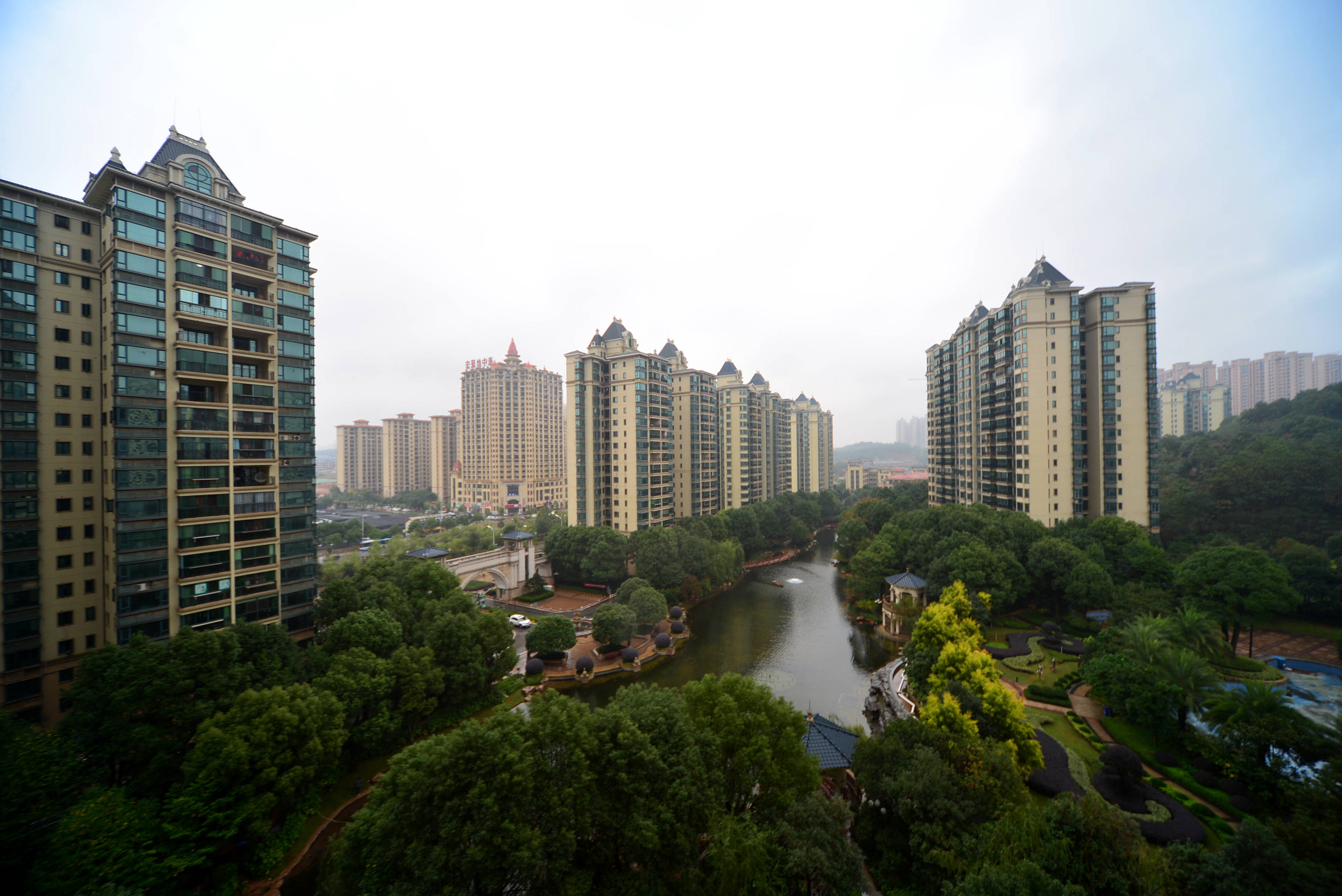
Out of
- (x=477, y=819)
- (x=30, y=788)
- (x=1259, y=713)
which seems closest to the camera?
(x=477, y=819)

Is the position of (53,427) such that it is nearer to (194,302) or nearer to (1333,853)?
(194,302)

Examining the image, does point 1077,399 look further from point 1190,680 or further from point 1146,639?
point 1190,680

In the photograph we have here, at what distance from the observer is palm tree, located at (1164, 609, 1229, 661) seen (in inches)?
917

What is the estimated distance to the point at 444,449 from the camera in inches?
4643

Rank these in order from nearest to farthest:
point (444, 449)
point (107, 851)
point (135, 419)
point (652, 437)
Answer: point (107, 851) → point (135, 419) → point (652, 437) → point (444, 449)

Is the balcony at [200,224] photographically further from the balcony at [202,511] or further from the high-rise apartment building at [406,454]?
the high-rise apartment building at [406,454]

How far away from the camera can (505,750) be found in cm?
1139

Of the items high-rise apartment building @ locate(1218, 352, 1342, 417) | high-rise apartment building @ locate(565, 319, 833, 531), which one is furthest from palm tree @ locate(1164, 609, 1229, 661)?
high-rise apartment building @ locate(1218, 352, 1342, 417)

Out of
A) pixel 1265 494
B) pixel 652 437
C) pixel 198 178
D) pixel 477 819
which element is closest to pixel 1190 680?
pixel 477 819

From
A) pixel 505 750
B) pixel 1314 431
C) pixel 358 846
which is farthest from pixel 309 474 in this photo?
pixel 1314 431

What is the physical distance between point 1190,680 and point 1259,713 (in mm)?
2627

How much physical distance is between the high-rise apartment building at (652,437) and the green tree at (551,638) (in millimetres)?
20554

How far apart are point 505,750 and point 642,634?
2709 centimetres

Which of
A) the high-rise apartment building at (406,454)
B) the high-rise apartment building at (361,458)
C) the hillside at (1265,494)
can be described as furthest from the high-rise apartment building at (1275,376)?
the high-rise apartment building at (361,458)
